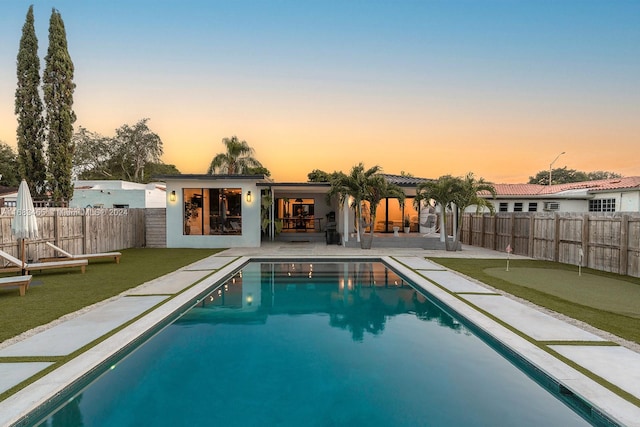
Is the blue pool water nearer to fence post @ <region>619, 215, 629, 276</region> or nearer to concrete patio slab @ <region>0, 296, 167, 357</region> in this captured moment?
concrete patio slab @ <region>0, 296, 167, 357</region>

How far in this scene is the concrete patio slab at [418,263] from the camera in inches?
470

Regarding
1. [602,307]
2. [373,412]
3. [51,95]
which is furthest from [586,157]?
[51,95]

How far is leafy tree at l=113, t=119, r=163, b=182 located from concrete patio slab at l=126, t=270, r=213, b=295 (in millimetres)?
43417

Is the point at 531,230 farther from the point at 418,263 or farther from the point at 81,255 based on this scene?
the point at 81,255

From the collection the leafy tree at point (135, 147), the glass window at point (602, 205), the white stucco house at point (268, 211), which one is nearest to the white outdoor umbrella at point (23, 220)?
the white stucco house at point (268, 211)

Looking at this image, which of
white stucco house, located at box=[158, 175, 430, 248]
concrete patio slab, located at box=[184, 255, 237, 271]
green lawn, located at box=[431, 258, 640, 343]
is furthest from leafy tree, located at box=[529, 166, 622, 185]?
concrete patio slab, located at box=[184, 255, 237, 271]

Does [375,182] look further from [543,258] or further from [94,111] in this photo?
[94,111]

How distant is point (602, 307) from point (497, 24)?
545 inches

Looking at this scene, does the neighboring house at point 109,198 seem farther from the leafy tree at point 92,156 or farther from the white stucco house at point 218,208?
the leafy tree at point 92,156

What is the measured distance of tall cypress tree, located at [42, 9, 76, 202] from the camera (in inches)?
772

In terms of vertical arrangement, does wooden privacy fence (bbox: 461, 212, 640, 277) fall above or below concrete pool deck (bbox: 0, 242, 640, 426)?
above

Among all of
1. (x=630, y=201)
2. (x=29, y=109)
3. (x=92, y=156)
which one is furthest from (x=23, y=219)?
(x=92, y=156)

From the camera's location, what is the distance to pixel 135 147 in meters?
48.4

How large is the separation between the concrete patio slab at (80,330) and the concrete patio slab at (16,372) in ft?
1.02
